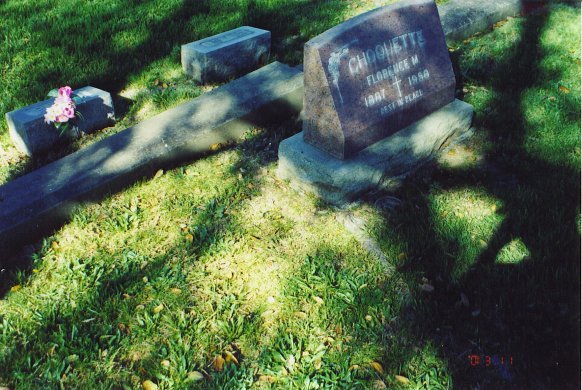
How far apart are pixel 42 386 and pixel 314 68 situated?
228cm

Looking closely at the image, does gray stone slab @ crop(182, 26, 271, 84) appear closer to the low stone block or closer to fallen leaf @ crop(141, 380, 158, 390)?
the low stone block

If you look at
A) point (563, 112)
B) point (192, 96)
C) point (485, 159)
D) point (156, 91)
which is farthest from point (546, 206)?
point (156, 91)

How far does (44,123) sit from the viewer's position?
400cm

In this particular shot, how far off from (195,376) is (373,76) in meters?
2.16

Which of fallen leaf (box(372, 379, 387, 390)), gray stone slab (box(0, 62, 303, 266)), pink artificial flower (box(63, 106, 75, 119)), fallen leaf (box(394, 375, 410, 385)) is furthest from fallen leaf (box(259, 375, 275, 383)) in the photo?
pink artificial flower (box(63, 106, 75, 119))

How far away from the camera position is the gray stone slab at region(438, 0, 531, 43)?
580 centimetres

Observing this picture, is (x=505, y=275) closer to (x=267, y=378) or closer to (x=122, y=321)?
(x=267, y=378)

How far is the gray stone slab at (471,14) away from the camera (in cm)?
580

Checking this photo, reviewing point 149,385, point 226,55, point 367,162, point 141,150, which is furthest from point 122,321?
point 226,55

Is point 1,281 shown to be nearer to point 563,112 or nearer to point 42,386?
point 42,386

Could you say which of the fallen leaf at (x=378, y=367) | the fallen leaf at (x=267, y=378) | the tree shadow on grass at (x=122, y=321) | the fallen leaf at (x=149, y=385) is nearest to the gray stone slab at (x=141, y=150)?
the tree shadow on grass at (x=122, y=321)

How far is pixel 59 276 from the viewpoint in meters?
3.13

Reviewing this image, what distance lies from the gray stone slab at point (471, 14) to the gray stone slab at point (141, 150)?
210 cm

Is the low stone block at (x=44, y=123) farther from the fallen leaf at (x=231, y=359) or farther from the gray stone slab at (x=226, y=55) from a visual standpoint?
the fallen leaf at (x=231, y=359)
